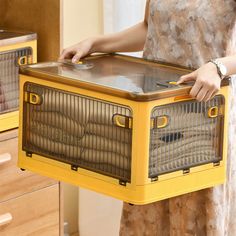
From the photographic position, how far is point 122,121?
1.47 meters

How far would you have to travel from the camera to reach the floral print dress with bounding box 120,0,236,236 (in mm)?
1670

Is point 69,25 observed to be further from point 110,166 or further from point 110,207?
point 110,166

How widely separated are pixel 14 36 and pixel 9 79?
0.13m

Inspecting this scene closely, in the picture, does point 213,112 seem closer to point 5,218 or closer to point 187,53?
point 187,53

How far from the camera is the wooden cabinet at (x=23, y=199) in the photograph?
2.20 metres

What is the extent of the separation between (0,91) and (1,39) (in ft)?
0.52

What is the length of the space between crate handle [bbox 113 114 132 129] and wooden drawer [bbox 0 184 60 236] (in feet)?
2.78

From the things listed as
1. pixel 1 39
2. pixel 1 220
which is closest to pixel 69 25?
pixel 1 39

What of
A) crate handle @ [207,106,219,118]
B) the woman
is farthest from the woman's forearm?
crate handle @ [207,106,219,118]

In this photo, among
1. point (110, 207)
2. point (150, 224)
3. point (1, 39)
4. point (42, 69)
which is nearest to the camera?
point (42, 69)

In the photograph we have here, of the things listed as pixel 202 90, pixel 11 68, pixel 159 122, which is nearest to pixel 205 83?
pixel 202 90

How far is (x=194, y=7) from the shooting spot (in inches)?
66.2

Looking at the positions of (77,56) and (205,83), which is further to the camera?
(77,56)

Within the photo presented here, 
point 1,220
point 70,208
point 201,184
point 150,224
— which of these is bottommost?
point 70,208
